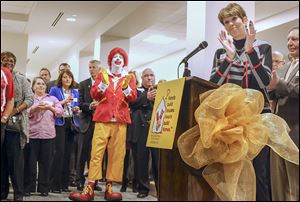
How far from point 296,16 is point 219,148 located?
0.66 m

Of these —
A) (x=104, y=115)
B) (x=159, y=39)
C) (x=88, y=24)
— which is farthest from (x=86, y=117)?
(x=159, y=39)

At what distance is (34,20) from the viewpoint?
0.96 m

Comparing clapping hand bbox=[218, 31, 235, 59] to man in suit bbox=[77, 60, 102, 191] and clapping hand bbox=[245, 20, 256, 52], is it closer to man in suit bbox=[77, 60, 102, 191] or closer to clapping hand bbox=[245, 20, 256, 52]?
clapping hand bbox=[245, 20, 256, 52]

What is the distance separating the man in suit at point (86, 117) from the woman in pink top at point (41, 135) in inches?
2.2

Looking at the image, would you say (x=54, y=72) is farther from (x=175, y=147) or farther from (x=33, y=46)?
(x=175, y=147)

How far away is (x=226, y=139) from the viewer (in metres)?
0.57

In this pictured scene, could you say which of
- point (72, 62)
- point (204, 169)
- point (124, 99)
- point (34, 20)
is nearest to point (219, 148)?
point (204, 169)

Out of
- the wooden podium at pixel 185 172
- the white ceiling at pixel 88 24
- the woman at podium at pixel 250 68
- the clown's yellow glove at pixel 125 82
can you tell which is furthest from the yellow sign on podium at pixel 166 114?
the white ceiling at pixel 88 24

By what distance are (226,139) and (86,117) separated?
420mm

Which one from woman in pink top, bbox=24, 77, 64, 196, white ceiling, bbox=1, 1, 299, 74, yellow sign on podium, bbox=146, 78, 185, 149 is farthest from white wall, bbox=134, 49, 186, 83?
yellow sign on podium, bbox=146, 78, 185, 149

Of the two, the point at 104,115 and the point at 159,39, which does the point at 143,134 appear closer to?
the point at 104,115

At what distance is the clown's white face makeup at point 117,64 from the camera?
91 centimetres

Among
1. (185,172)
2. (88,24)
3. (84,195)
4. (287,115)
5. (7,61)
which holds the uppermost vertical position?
(88,24)

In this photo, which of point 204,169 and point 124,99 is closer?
point 204,169
